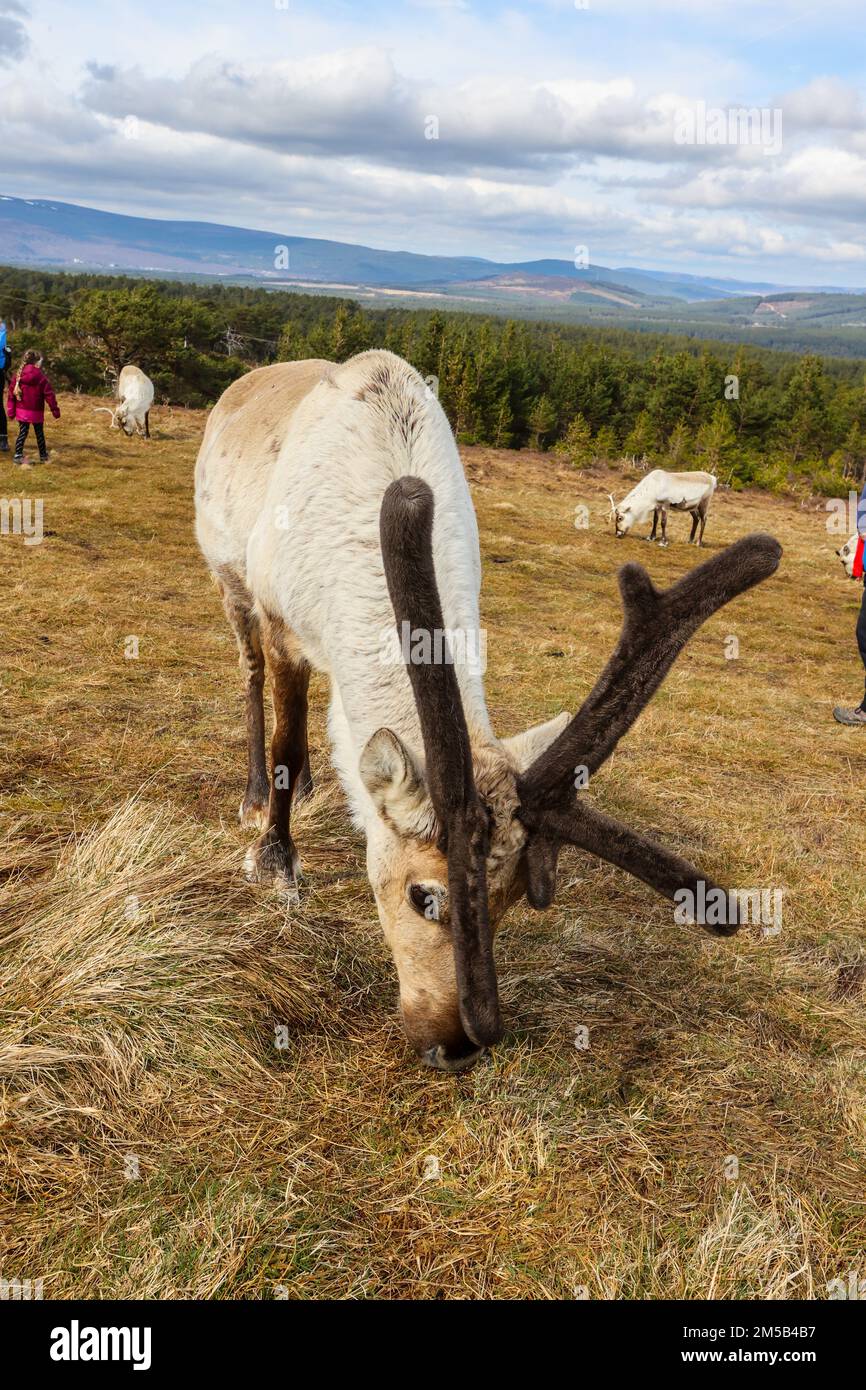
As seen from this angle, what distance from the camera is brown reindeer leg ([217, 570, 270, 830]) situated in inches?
207

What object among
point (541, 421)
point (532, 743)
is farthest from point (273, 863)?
point (541, 421)

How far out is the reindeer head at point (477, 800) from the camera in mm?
2488

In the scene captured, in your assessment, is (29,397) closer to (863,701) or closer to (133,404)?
(133,404)

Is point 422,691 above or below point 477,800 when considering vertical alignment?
above

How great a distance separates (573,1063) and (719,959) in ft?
4.11

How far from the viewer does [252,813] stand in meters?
5.19

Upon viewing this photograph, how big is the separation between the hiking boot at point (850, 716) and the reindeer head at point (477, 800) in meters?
6.82

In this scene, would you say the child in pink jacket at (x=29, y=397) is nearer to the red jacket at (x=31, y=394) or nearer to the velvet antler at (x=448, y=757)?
the red jacket at (x=31, y=394)

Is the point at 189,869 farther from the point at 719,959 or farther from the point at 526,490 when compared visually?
the point at 526,490

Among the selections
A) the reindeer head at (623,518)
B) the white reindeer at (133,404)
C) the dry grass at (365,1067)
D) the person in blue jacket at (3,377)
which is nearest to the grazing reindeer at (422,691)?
the dry grass at (365,1067)

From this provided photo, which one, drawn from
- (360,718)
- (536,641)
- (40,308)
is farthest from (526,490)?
(40,308)

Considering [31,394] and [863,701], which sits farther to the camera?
Result: [31,394]

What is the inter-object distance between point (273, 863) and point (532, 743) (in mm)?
2063
